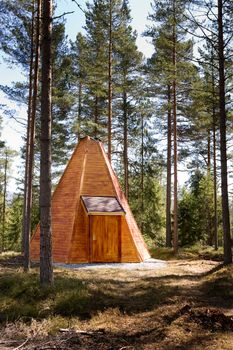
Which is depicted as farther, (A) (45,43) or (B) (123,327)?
(A) (45,43)


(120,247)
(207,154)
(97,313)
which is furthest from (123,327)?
(207,154)

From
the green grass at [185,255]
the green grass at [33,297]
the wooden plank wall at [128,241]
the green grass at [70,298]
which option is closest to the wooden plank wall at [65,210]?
A: the wooden plank wall at [128,241]

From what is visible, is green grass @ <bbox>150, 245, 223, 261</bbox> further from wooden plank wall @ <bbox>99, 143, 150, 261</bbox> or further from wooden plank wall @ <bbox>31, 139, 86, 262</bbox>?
wooden plank wall @ <bbox>31, 139, 86, 262</bbox>

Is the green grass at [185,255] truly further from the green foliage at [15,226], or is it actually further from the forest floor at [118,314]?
the green foliage at [15,226]

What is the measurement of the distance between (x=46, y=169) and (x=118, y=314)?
3538 mm

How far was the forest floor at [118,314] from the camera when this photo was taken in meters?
4.98

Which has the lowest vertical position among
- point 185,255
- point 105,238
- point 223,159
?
point 185,255

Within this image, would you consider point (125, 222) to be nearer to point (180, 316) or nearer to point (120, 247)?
point (120, 247)

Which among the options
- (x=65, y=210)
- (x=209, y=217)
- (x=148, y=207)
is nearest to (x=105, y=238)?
(x=65, y=210)

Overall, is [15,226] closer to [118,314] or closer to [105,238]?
[105,238]

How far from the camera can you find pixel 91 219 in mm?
15320

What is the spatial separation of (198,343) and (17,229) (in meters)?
35.0

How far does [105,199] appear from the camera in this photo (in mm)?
16203

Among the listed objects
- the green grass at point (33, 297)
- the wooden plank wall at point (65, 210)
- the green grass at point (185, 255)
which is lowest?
the green grass at point (185, 255)
